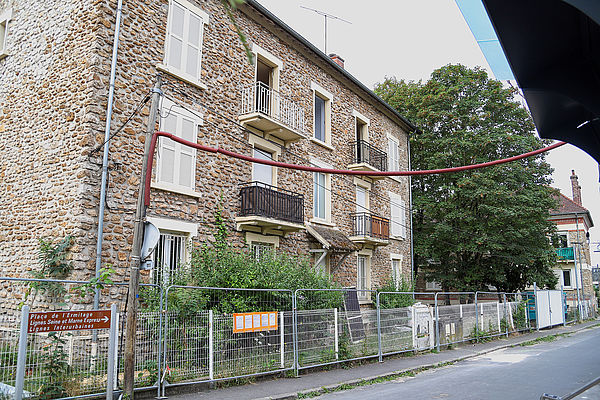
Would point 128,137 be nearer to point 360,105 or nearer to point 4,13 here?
point 4,13

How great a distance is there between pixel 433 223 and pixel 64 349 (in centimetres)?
2398

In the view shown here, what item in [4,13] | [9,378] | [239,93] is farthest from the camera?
[239,93]

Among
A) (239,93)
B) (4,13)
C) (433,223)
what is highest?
(4,13)

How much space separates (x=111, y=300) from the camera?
422 inches

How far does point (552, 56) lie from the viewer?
407 cm

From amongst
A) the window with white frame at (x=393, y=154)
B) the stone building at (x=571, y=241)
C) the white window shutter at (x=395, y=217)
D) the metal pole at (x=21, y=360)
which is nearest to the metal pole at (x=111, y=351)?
the metal pole at (x=21, y=360)

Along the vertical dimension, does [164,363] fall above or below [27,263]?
below

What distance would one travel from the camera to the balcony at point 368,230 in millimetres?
20219

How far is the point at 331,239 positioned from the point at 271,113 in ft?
17.0

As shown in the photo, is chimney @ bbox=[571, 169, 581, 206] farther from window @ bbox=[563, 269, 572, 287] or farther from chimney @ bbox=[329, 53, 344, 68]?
chimney @ bbox=[329, 53, 344, 68]

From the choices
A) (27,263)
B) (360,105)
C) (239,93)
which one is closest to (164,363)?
(27,263)

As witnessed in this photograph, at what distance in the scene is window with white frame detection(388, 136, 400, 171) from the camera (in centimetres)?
2456

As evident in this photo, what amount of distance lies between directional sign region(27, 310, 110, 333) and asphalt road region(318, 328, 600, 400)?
4.38 meters

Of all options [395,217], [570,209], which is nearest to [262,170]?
[395,217]
